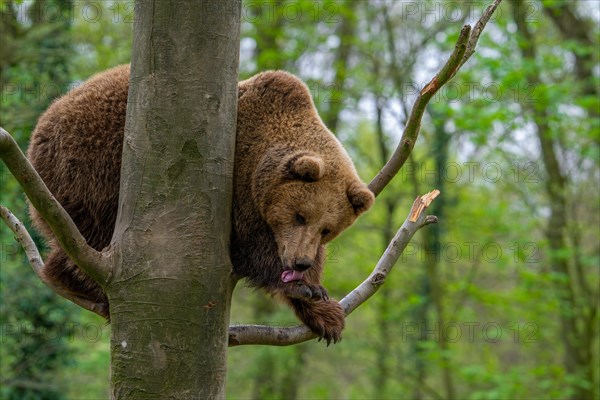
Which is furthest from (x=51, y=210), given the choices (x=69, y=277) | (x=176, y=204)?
(x=69, y=277)

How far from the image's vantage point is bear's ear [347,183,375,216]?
448 centimetres

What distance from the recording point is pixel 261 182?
4.19 metres

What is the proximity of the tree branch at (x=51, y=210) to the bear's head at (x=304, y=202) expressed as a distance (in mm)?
1529

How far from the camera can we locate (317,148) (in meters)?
4.54

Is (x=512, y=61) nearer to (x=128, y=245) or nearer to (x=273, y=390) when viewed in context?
(x=273, y=390)

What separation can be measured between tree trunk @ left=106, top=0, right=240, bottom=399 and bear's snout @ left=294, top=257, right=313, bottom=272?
1.20 metres

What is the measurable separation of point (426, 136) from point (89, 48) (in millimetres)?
7858

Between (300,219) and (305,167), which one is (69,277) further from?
(305,167)

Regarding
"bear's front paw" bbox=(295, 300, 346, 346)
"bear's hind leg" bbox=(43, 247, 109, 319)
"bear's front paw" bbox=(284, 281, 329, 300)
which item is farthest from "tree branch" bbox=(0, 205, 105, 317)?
"bear's front paw" bbox=(295, 300, 346, 346)

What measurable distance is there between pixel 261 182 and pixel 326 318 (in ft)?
2.91

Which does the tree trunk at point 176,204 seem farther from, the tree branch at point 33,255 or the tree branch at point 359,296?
the tree branch at point 33,255

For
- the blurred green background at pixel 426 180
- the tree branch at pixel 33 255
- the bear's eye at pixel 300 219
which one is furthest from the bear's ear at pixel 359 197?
the blurred green background at pixel 426 180

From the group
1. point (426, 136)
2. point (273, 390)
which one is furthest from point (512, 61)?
point (273, 390)

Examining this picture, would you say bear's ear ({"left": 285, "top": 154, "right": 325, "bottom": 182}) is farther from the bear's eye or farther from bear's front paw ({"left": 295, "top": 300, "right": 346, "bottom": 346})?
bear's front paw ({"left": 295, "top": 300, "right": 346, "bottom": 346})
